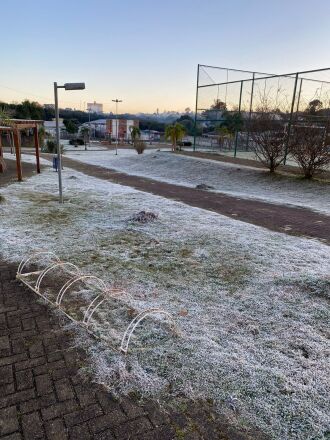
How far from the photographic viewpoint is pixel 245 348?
311cm

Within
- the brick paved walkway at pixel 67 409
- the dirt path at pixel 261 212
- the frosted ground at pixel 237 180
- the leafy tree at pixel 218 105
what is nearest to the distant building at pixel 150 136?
the leafy tree at pixel 218 105

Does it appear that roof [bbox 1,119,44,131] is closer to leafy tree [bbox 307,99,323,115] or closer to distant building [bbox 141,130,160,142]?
leafy tree [bbox 307,99,323,115]

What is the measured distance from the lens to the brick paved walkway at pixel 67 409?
2197mm

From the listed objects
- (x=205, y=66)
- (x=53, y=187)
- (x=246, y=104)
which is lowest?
(x=53, y=187)

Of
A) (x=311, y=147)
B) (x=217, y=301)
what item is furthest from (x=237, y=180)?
(x=217, y=301)

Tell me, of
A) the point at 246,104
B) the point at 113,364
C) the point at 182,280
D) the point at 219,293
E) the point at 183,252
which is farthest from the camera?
the point at 246,104

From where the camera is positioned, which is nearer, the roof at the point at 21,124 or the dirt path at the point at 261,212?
the dirt path at the point at 261,212

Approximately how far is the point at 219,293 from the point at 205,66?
21.3 meters

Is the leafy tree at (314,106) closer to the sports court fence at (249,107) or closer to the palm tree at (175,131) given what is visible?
the sports court fence at (249,107)

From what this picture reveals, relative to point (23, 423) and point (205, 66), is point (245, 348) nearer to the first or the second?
point (23, 423)

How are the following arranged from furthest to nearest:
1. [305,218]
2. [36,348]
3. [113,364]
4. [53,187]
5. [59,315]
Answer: [53,187] → [305,218] → [59,315] → [36,348] → [113,364]

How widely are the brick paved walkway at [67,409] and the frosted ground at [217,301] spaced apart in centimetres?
16

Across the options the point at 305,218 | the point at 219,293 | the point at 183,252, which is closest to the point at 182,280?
the point at 219,293

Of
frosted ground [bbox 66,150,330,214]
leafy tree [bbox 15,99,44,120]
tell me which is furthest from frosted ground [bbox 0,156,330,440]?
leafy tree [bbox 15,99,44,120]
